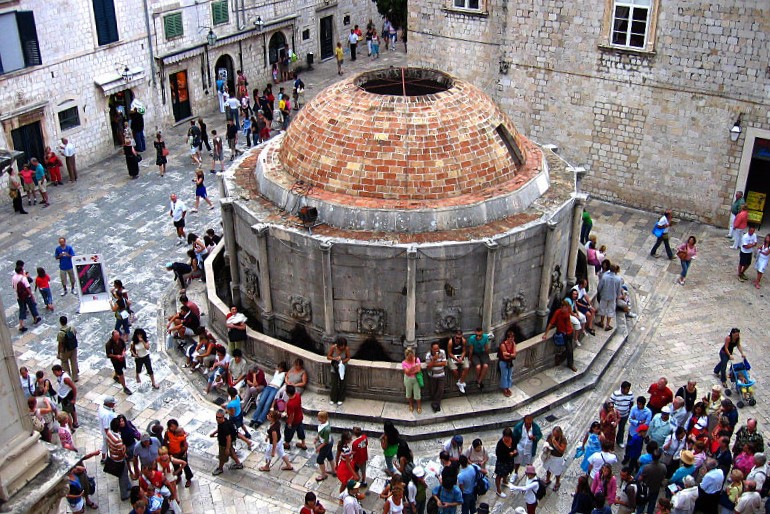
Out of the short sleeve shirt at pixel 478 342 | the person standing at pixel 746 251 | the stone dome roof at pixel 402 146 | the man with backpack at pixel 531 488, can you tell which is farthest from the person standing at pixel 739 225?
the man with backpack at pixel 531 488

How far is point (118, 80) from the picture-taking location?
91.2 ft

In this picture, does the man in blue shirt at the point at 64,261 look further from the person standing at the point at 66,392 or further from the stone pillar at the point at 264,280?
the stone pillar at the point at 264,280

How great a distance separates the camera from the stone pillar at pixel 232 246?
17172mm

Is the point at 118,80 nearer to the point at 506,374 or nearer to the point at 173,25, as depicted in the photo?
the point at 173,25

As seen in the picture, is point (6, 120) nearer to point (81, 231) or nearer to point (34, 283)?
point (81, 231)

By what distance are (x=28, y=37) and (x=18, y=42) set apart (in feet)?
1.21

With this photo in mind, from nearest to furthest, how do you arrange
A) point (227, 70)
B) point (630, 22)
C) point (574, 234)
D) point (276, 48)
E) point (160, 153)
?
1. point (574, 234)
2. point (630, 22)
3. point (160, 153)
4. point (227, 70)
5. point (276, 48)

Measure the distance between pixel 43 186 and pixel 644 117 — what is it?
1771cm

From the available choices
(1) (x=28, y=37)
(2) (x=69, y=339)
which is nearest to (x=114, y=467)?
(2) (x=69, y=339)

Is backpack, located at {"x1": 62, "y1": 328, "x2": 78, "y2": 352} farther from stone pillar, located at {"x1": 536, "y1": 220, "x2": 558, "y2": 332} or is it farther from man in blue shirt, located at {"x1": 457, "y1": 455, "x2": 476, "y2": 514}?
stone pillar, located at {"x1": 536, "y1": 220, "x2": 558, "y2": 332}

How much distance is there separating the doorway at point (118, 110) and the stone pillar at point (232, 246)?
1260 centimetres

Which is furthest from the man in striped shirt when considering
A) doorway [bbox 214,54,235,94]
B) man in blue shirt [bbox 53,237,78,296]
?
doorway [bbox 214,54,235,94]

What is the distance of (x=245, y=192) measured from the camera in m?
17.5

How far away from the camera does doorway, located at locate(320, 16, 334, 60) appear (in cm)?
3862
